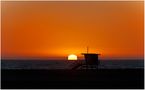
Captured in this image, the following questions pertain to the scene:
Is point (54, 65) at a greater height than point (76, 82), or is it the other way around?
point (76, 82)

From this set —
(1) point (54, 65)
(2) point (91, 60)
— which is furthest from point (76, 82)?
(1) point (54, 65)

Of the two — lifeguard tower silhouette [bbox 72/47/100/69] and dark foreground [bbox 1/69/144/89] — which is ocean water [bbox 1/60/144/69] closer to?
lifeguard tower silhouette [bbox 72/47/100/69]

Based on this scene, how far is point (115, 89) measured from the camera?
1847cm

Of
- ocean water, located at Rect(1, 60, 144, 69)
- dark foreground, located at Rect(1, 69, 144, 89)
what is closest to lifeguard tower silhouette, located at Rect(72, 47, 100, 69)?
dark foreground, located at Rect(1, 69, 144, 89)

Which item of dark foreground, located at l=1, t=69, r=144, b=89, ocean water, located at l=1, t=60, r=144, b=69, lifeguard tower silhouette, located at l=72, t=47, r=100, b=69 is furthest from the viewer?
ocean water, located at l=1, t=60, r=144, b=69

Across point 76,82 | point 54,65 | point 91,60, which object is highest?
point 91,60

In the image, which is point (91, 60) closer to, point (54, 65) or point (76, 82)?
point (76, 82)

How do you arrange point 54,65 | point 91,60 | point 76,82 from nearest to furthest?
1. point 76,82
2. point 91,60
3. point 54,65

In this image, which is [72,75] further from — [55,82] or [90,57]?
[90,57]

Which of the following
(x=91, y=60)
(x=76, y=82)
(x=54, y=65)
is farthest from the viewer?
(x=54, y=65)

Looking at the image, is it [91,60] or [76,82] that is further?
[91,60]

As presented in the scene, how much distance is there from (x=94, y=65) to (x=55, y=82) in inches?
391

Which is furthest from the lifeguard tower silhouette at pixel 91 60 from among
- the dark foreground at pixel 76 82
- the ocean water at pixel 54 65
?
the ocean water at pixel 54 65

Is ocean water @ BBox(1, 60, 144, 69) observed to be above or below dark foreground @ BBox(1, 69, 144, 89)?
below
